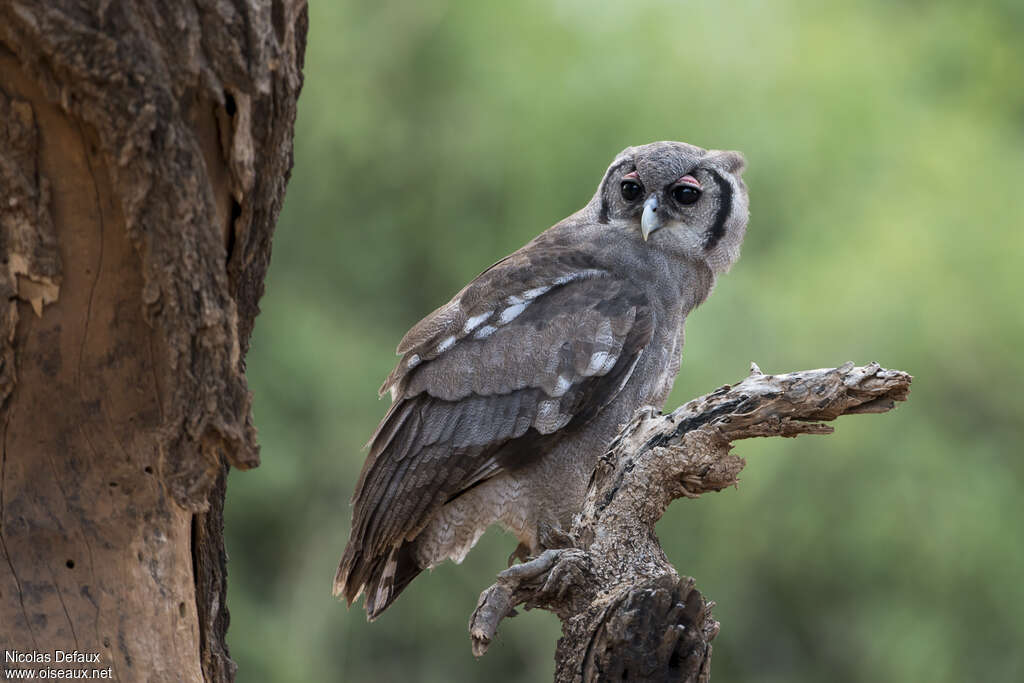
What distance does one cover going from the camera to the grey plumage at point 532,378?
2826 mm

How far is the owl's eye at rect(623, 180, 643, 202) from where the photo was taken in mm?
3091

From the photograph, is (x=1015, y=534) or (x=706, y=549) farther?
(x=706, y=549)

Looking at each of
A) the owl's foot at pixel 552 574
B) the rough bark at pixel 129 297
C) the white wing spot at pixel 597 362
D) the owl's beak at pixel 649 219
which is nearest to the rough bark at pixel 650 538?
the owl's foot at pixel 552 574

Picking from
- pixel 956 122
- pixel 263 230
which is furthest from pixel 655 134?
pixel 263 230

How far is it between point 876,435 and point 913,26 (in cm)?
296

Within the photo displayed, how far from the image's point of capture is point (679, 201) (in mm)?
3104

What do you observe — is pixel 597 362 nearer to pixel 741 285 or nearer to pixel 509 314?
pixel 509 314

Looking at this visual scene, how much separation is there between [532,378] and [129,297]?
134 centimetres

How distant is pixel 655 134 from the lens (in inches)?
226

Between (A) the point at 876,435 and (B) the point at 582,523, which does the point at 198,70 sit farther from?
(A) the point at 876,435

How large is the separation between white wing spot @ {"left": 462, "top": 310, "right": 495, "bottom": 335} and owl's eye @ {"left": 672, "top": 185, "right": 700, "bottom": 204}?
0.64 meters

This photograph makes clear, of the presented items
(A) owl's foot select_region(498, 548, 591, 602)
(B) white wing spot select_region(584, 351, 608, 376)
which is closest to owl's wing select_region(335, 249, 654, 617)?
(B) white wing spot select_region(584, 351, 608, 376)

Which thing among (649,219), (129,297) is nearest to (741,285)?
(649,219)

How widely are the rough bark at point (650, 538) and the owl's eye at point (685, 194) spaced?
3.06 feet
